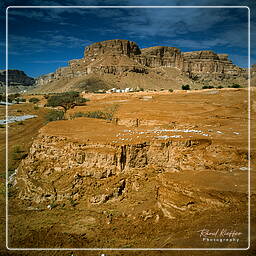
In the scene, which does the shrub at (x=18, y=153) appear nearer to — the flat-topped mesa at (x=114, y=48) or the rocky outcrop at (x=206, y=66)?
the flat-topped mesa at (x=114, y=48)

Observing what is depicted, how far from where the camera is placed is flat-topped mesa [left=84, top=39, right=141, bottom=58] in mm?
101875

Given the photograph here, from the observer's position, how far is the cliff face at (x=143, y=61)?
308 ft

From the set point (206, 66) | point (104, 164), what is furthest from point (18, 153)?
point (206, 66)

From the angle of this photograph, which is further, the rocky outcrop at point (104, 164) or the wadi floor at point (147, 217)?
the rocky outcrop at point (104, 164)

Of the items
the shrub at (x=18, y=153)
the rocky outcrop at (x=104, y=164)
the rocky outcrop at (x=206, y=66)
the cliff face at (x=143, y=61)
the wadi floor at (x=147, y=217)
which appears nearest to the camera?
the wadi floor at (x=147, y=217)

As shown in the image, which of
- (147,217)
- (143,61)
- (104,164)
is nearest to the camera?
(147,217)

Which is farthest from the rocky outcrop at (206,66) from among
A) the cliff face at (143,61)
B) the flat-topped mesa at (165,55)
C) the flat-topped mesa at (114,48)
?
the flat-topped mesa at (114,48)

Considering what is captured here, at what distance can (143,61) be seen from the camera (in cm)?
10719

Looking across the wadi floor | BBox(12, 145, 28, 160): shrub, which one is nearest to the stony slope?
BBox(12, 145, 28, 160): shrub

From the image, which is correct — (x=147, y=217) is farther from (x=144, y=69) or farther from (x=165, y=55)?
(x=165, y=55)

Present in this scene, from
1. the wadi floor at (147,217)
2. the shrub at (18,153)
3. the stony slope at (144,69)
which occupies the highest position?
the stony slope at (144,69)

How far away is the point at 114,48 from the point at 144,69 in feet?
68.6

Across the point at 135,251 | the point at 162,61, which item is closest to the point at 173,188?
the point at 135,251

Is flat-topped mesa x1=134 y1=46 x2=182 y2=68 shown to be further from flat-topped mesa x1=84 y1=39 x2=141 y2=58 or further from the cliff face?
flat-topped mesa x1=84 y1=39 x2=141 y2=58
